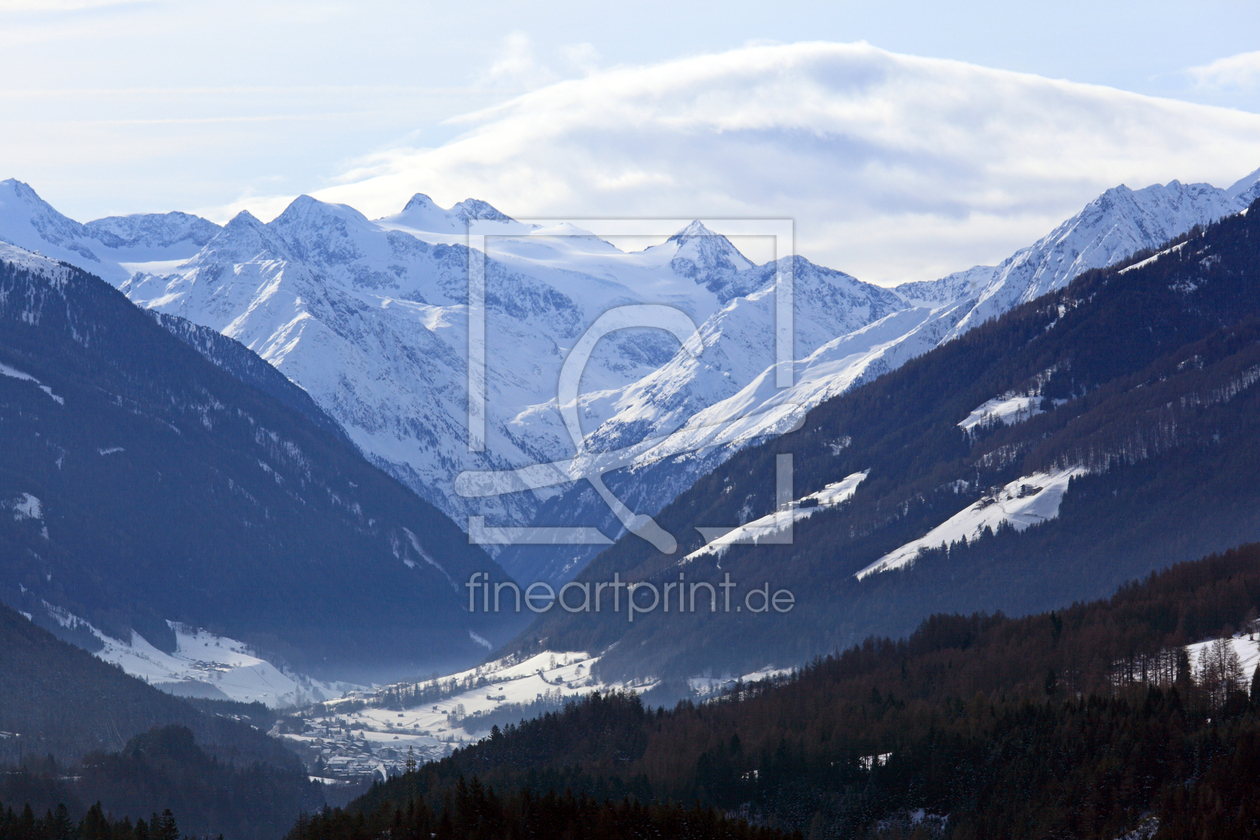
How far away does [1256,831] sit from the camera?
165125mm

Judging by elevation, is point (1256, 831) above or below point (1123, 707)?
below

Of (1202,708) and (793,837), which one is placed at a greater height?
(1202,708)

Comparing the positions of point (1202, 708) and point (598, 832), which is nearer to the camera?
point (598, 832)

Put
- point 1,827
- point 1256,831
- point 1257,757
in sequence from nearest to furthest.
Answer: point 1256,831 < point 1257,757 < point 1,827

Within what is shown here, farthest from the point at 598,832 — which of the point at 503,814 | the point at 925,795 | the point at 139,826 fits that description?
the point at 139,826

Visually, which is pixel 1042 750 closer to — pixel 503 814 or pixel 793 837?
pixel 793 837

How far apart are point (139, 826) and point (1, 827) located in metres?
17.0

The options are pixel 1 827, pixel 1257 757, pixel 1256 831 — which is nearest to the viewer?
pixel 1256 831

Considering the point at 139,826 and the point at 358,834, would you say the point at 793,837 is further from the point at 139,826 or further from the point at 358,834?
the point at 139,826

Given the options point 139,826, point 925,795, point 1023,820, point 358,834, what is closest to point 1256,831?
point 1023,820

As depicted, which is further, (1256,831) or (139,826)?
(139,826)

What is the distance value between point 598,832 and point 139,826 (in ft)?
208

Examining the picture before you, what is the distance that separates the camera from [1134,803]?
589 ft

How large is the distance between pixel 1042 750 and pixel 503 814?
69.4 meters
